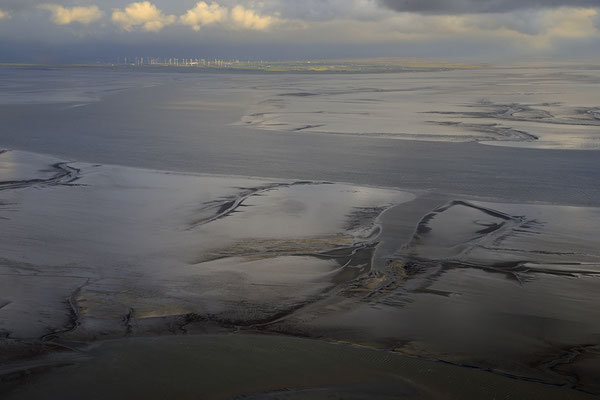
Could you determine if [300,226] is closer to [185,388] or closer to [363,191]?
Result: [363,191]

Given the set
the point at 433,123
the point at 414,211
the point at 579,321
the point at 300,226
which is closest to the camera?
the point at 579,321

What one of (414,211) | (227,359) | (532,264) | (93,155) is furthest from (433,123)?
(227,359)

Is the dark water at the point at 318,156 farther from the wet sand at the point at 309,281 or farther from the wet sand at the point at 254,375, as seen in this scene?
the wet sand at the point at 254,375

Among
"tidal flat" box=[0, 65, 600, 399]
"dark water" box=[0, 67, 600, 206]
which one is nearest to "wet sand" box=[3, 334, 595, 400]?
"tidal flat" box=[0, 65, 600, 399]

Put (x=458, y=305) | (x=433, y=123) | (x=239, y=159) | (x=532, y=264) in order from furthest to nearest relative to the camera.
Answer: (x=433, y=123), (x=239, y=159), (x=532, y=264), (x=458, y=305)

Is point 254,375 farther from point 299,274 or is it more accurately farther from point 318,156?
point 318,156

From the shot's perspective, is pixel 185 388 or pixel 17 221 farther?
pixel 17 221

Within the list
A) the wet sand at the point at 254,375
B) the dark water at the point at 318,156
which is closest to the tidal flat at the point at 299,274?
the wet sand at the point at 254,375

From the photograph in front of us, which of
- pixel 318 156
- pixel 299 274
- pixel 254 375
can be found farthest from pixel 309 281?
pixel 318 156

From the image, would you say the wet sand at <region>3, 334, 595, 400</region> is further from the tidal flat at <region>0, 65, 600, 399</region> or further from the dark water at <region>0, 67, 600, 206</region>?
the dark water at <region>0, 67, 600, 206</region>
